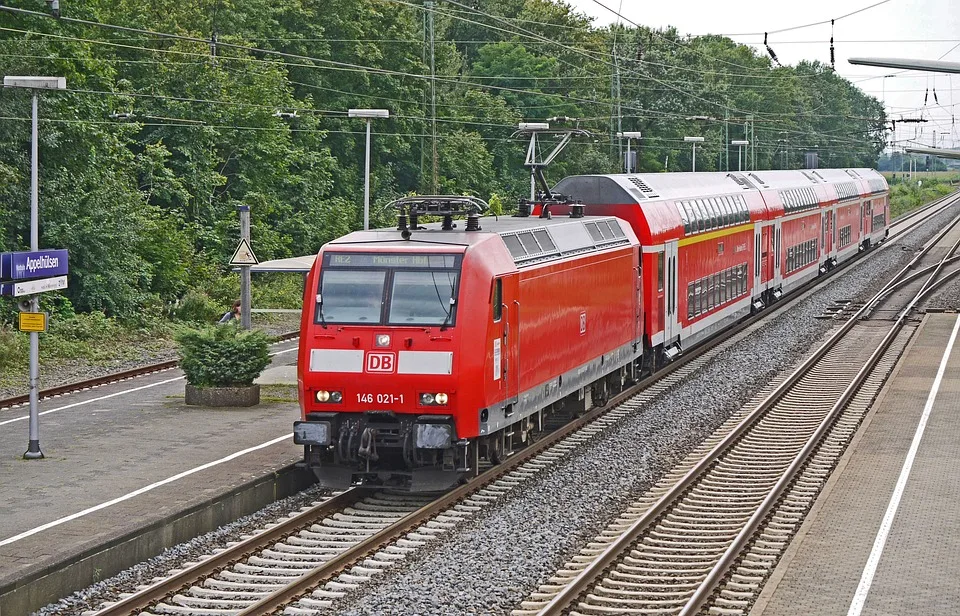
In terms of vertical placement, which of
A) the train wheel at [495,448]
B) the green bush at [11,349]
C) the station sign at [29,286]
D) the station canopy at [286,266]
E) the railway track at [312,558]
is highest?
the station canopy at [286,266]

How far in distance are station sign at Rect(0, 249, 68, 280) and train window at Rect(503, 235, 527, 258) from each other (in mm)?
5985

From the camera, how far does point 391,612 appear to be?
1147cm

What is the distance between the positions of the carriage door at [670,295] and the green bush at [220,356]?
845 centimetres

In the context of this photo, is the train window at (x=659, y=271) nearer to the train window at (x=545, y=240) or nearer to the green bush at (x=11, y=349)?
the train window at (x=545, y=240)

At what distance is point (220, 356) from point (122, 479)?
599cm

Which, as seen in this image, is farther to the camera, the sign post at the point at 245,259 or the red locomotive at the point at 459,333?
the sign post at the point at 245,259

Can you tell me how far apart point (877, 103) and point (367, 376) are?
172 metres

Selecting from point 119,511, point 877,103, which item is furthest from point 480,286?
point 877,103

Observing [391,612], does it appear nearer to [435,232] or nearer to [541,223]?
[435,232]

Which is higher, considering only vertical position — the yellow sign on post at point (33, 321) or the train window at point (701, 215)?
the train window at point (701, 215)

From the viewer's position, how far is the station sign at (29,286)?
16.8m

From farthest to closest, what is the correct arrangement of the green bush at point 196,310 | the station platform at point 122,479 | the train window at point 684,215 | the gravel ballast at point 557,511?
the green bush at point 196,310 → the train window at point 684,215 → the station platform at point 122,479 → the gravel ballast at point 557,511

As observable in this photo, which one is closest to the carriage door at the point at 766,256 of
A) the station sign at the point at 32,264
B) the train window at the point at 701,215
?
the train window at the point at 701,215

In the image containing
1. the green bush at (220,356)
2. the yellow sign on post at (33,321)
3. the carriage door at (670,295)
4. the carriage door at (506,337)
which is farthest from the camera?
the carriage door at (670,295)
